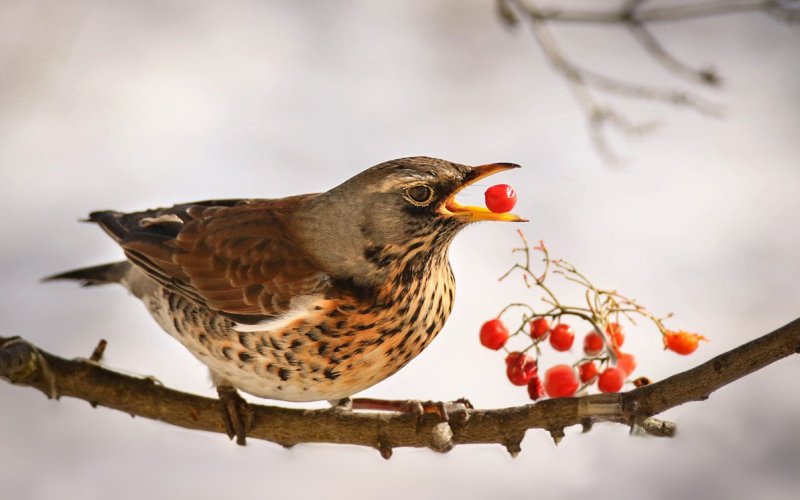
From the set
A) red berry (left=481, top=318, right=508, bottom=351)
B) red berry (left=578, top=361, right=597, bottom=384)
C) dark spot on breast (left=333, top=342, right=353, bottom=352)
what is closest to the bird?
dark spot on breast (left=333, top=342, right=353, bottom=352)

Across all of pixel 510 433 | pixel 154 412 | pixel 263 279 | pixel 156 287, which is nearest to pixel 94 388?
pixel 154 412

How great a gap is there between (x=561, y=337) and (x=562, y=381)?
7cm

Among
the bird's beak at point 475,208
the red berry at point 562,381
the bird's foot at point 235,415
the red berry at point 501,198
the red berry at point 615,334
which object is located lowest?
the bird's foot at point 235,415

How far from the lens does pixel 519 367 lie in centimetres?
125

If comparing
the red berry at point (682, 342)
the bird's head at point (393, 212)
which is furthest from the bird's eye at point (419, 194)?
the red berry at point (682, 342)

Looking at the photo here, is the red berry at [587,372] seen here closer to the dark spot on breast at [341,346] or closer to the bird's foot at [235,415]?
the dark spot on breast at [341,346]

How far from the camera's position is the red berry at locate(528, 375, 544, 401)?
50.6 inches

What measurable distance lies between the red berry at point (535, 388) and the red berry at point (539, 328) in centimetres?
7

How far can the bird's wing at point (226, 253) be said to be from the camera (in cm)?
141

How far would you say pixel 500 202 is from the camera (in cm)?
112

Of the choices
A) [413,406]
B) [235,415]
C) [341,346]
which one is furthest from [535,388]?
[235,415]

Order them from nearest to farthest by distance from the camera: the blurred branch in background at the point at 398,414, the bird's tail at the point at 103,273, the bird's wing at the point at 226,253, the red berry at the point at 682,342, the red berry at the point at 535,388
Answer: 1. the blurred branch in background at the point at 398,414
2. the red berry at the point at 682,342
3. the red berry at the point at 535,388
4. the bird's wing at the point at 226,253
5. the bird's tail at the point at 103,273

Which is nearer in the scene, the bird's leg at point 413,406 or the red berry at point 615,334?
the red berry at point 615,334

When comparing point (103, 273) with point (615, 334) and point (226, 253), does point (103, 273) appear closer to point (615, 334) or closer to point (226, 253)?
point (226, 253)
